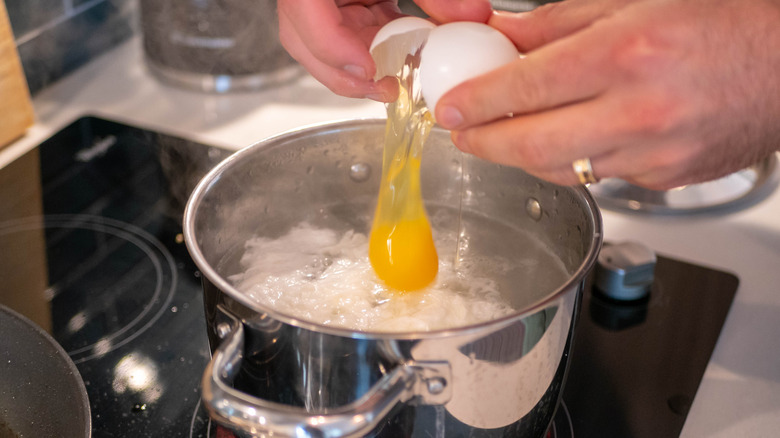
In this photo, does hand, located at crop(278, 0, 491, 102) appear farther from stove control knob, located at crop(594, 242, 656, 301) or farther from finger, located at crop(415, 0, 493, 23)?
stove control knob, located at crop(594, 242, 656, 301)

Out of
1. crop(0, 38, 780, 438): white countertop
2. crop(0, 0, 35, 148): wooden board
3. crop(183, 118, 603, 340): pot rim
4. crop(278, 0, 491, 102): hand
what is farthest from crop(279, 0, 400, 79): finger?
crop(0, 0, 35, 148): wooden board

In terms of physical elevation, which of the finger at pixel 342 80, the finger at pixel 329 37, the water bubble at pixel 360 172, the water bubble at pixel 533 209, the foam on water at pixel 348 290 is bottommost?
the foam on water at pixel 348 290

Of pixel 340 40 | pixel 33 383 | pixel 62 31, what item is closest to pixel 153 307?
pixel 33 383

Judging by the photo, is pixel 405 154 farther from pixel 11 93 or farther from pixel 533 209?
pixel 11 93

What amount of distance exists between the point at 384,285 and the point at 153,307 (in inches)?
11.5

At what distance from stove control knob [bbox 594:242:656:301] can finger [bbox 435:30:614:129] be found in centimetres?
35

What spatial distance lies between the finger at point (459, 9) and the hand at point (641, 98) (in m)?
0.16

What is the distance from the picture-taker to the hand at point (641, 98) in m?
0.49

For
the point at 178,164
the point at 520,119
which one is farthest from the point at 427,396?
the point at 178,164

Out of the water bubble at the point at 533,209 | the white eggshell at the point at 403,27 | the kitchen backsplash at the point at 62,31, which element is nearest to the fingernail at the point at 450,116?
the white eggshell at the point at 403,27

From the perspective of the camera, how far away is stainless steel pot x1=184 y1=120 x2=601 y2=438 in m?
0.47

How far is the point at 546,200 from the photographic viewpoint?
72 cm

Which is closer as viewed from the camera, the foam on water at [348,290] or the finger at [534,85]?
the finger at [534,85]

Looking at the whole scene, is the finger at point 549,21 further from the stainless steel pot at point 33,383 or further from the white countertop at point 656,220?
the stainless steel pot at point 33,383
